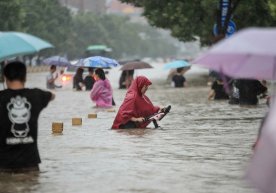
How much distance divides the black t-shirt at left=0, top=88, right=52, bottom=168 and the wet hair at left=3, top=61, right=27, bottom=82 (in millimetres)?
157

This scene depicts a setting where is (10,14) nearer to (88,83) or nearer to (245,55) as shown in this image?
(88,83)

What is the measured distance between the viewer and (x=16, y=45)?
9586 mm

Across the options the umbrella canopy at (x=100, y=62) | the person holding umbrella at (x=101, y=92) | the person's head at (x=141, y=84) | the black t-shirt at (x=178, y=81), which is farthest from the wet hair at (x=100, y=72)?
the black t-shirt at (x=178, y=81)

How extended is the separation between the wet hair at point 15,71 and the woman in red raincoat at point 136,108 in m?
6.43

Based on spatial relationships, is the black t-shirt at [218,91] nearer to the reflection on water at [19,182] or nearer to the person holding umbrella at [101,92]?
the person holding umbrella at [101,92]

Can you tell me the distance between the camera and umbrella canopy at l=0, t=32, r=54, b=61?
943 centimetres

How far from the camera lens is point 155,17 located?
41969mm

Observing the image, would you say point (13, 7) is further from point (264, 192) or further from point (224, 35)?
point (264, 192)

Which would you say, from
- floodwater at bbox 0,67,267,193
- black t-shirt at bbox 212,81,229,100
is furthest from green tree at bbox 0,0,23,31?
floodwater at bbox 0,67,267,193

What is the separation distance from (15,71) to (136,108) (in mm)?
6814

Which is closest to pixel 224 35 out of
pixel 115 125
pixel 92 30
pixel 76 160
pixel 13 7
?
pixel 115 125

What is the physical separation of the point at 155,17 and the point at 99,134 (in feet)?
90.6

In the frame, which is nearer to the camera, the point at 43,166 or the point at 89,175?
the point at 89,175

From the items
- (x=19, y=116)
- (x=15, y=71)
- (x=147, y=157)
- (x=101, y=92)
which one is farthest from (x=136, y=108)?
(x=101, y=92)
